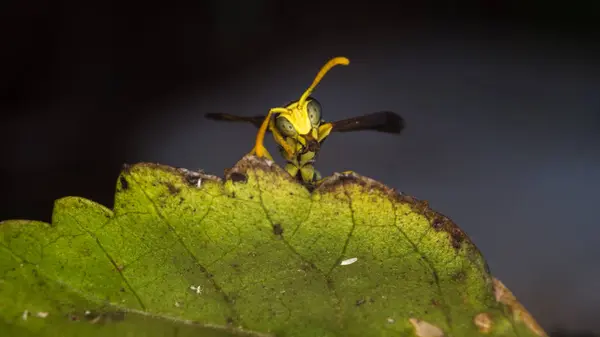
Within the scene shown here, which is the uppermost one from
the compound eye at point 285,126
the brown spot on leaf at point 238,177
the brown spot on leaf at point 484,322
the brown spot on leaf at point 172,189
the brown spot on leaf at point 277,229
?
the compound eye at point 285,126

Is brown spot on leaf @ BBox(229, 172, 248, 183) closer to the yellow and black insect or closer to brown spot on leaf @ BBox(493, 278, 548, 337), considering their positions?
brown spot on leaf @ BBox(493, 278, 548, 337)

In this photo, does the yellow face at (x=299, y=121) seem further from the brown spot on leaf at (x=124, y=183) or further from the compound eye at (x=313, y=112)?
the brown spot on leaf at (x=124, y=183)

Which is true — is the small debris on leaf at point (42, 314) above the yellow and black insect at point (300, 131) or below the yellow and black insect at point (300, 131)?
below

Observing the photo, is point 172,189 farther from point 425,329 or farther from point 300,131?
point 300,131

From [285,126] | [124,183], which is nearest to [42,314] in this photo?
[124,183]

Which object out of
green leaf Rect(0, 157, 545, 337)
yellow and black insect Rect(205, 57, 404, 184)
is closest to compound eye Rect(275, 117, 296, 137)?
yellow and black insect Rect(205, 57, 404, 184)

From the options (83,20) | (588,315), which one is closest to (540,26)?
(588,315)

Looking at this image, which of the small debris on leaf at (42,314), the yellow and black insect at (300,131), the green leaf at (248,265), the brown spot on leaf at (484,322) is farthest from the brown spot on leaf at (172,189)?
the yellow and black insect at (300,131)

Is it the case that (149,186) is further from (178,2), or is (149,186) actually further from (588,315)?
(178,2)
